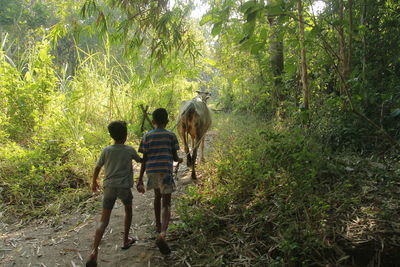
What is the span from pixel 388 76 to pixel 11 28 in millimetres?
21109

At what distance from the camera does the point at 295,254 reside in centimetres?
218

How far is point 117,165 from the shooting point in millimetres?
2625

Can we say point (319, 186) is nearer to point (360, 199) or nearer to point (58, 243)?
point (360, 199)

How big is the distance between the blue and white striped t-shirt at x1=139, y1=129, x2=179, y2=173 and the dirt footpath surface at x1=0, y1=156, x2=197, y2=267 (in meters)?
0.78

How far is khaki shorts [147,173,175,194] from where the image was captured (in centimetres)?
277

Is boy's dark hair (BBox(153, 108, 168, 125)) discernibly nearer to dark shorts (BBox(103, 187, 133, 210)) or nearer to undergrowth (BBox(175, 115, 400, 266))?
dark shorts (BBox(103, 187, 133, 210))

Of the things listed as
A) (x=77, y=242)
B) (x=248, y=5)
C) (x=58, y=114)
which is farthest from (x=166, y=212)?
A: (x=58, y=114)

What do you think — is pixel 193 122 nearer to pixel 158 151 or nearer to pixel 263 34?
pixel 158 151

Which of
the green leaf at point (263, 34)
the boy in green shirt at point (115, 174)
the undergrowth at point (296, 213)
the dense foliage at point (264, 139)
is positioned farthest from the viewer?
the boy in green shirt at point (115, 174)

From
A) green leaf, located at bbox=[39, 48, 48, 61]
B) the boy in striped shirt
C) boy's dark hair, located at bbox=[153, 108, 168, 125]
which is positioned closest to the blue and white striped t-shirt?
the boy in striped shirt

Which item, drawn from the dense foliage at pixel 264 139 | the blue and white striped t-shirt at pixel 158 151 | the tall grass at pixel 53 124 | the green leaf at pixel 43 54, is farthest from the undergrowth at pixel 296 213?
the green leaf at pixel 43 54

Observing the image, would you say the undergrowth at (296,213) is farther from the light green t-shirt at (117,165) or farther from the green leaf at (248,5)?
the green leaf at (248,5)

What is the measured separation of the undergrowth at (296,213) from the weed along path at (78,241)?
1.32ft

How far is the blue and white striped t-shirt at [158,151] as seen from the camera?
9.09 ft
